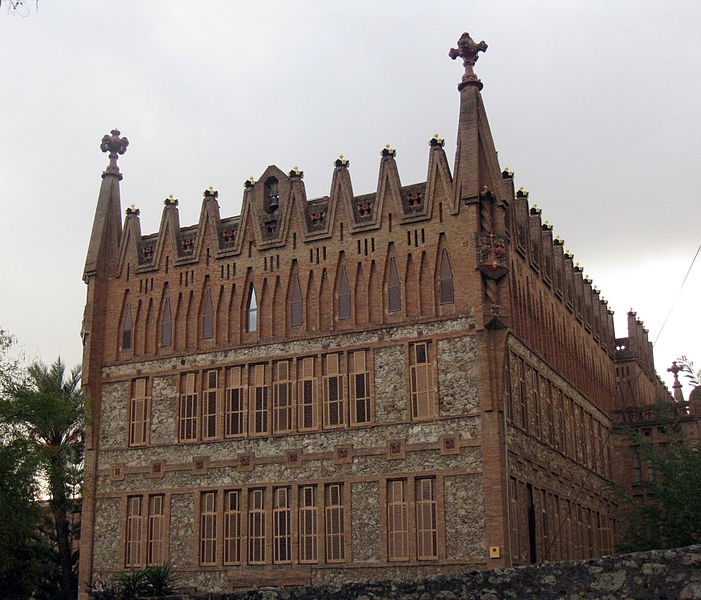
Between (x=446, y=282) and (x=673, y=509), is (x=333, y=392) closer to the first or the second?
(x=446, y=282)

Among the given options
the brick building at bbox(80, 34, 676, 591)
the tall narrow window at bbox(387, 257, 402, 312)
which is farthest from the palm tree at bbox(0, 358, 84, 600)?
the tall narrow window at bbox(387, 257, 402, 312)

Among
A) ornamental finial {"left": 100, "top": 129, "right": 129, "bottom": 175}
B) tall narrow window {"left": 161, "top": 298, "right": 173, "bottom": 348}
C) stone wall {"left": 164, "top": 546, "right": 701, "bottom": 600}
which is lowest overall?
stone wall {"left": 164, "top": 546, "right": 701, "bottom": 600}

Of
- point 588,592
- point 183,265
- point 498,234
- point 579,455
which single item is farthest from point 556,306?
point 588,592

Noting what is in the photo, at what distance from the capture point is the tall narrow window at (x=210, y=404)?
39.3 m

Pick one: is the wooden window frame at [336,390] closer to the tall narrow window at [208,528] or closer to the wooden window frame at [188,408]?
the tall narrow window at [208,528]

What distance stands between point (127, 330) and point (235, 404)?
6596mm

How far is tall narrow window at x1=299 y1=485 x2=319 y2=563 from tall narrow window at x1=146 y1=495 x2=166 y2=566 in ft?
19.1

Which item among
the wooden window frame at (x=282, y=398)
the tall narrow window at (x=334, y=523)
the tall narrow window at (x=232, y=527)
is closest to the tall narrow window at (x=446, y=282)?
the wooden window frame at (x=282, y=398)

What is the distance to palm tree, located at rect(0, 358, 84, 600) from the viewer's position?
36.2m

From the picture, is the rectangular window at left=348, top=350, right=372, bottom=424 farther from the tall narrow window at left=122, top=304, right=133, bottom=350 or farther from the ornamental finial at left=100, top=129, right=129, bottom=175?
the ornamental finial at left=100, top=129, right=129, bottom=175

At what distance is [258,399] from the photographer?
38.8 meters

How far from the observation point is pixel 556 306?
45.5 metres

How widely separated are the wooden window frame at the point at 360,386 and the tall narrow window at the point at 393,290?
1.89m

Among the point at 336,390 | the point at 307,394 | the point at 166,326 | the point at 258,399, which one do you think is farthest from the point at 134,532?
the point at 336,390
